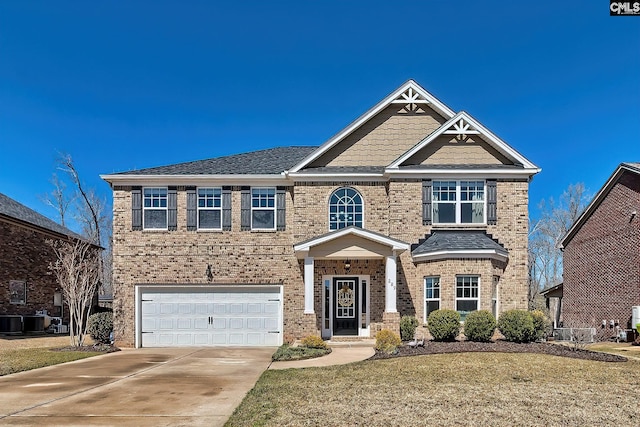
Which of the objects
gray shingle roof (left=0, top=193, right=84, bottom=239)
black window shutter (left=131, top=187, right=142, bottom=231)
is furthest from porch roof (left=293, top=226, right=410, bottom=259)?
gray shingle roof (left=0, top=193, right=84, bottom=239)

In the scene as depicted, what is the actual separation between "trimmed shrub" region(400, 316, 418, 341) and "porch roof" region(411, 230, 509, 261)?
7.61 feet

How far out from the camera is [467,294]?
17.7 m

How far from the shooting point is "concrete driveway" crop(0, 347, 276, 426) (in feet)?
26.8

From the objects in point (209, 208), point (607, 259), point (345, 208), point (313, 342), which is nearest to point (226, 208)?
point (209, 208)

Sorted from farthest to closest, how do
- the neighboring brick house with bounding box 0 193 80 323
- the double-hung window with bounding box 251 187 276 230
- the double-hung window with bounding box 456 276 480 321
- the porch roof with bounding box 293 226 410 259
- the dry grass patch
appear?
the neighboring brick house with bounding box 0 193 80 323, the double-hung window with bounding box 251 187 276 230, the porch roof with bounding box 293 226 410 259, the double-hung window with bounding box 456 276 480 321, the dry grass patch

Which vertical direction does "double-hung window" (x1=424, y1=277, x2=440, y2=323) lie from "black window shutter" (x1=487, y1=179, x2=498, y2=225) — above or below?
below

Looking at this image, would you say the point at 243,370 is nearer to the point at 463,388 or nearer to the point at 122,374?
the point at 122,374

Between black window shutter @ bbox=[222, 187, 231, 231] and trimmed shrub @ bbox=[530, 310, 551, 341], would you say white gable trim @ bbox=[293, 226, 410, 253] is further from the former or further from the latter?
trimmed shrub @ bbox=[530, 310, 551, 341]

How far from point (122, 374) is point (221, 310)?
6.93 metres

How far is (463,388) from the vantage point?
383 inches

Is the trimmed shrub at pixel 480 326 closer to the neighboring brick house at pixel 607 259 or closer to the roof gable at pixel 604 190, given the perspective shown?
the neighboring brick house at pixel 607 259

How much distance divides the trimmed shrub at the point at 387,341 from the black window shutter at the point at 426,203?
16.3 ft

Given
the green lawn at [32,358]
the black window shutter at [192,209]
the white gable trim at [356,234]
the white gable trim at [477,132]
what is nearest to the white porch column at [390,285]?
the white gable trim at [356,234]

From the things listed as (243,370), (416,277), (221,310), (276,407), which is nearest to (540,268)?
(416,277)
